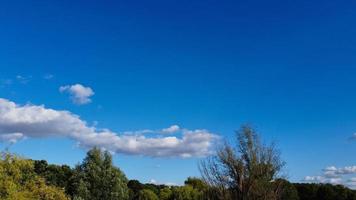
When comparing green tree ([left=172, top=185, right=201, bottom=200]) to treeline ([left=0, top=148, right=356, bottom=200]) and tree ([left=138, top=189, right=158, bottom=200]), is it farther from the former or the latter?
tree ([left=138, top=189, right=158, bottom=200])

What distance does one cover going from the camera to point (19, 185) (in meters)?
40.5

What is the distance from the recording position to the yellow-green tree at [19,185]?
38.0m

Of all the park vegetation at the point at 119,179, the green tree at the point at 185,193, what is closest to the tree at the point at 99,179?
the park vegetation at the point at 119,179

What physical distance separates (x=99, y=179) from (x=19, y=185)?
3725 centimetres

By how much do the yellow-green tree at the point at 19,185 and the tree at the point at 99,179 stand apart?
30.7m

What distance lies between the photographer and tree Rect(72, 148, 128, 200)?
7681cm

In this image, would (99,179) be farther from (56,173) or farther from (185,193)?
(185,193)

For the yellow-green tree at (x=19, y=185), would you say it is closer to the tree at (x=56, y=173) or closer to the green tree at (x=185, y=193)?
the tree at (x=56, y=173)

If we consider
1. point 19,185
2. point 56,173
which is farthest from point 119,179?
point 19,185

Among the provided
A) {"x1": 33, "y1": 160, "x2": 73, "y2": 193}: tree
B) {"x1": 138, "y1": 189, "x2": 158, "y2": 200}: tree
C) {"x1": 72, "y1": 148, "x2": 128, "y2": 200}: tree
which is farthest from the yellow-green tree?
{"x1": 138, "y1": 189, "x2": 158, "y2": 200}: tree

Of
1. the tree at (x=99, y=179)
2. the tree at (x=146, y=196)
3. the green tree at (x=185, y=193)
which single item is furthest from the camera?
the tree at (x=146, y=196)

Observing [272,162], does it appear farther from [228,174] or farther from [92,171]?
[92,171]

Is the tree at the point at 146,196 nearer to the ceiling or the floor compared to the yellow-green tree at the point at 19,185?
nearer to the ceiling

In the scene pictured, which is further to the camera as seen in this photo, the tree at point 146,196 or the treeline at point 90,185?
the tree at point 146,196
